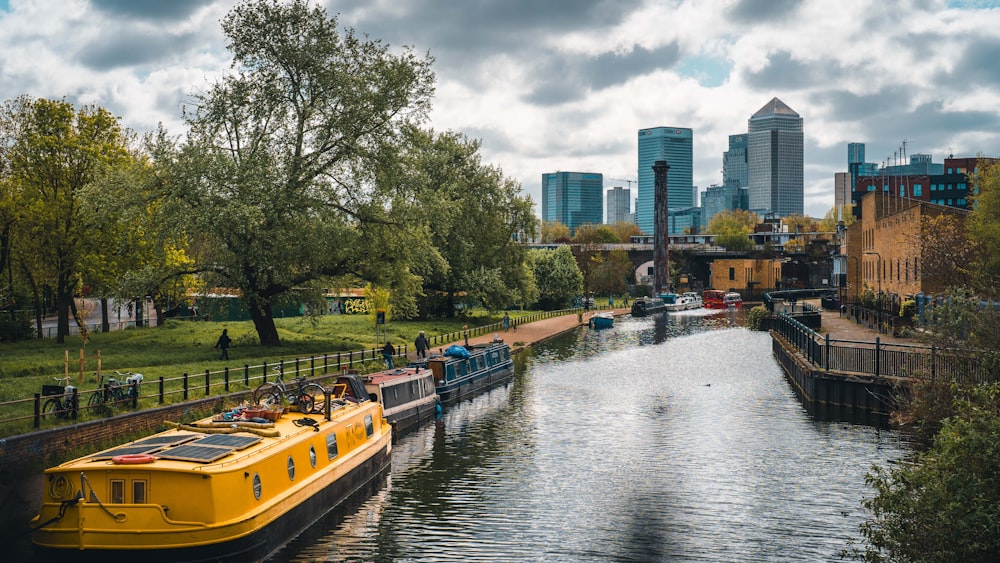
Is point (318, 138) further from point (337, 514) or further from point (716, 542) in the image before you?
point (716, 542)

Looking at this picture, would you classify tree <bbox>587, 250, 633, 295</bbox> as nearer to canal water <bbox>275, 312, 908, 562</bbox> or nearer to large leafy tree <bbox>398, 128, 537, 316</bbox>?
large leafy tree <bbox>398, 128, 537, 316</bbox>

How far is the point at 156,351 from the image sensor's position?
4447cm

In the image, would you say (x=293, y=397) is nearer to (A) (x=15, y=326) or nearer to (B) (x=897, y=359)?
(B) (x=897, y=359)

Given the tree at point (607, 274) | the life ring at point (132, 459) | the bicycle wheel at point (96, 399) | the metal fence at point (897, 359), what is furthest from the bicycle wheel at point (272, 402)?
the tree at point (607, 274)

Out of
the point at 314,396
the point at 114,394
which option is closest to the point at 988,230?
the point at 314,396

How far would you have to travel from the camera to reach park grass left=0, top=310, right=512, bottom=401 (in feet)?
116

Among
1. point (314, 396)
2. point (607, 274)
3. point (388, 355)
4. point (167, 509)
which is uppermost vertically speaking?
point (607, 274)

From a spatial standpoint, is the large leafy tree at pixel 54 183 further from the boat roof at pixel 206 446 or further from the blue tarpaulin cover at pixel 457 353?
the boat roof at pixel 206 446

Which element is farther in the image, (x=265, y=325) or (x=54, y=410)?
(x=265, y=325)

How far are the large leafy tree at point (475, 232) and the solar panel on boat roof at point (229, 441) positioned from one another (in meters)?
52.7

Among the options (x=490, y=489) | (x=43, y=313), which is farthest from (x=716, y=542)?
(x=43, y=313)

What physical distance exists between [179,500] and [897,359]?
30.4 metres

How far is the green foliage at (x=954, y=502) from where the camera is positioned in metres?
14.1

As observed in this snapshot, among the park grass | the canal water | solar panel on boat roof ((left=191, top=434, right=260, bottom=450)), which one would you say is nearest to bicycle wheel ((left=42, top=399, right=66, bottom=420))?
the park grass
